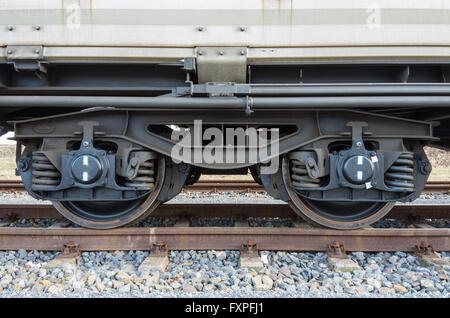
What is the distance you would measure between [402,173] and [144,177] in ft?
9.69

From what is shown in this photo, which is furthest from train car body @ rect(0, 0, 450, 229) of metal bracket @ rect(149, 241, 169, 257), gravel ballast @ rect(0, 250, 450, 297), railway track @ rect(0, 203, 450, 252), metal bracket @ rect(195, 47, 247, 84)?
gravel ballast @ rect(0, 250, 450, 297)

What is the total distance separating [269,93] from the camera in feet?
9.58

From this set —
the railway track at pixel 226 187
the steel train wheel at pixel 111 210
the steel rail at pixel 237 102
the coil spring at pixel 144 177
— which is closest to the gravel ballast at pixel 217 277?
the steel train wheel at pixel 111 210

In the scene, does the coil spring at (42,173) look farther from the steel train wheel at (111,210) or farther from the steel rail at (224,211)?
the steel rail at (224,211)

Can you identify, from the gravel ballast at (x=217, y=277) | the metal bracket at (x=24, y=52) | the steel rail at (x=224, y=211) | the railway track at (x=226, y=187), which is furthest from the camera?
the railway track at (x=226, y=187)

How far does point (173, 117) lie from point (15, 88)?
5.47 feet

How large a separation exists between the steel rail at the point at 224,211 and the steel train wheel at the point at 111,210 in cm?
91

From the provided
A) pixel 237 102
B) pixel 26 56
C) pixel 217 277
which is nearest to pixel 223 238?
pixel 217 277

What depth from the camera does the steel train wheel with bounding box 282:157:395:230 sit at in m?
3.54

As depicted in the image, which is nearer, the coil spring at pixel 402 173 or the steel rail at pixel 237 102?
the steel rail at pixel 237 102

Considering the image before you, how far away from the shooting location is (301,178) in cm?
342

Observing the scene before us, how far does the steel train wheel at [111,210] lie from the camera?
3.57 m

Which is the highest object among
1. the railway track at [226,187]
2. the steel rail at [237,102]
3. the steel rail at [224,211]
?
the steel rail at [237,102]

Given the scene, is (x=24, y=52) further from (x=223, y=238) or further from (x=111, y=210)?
(x=223, y=238)
